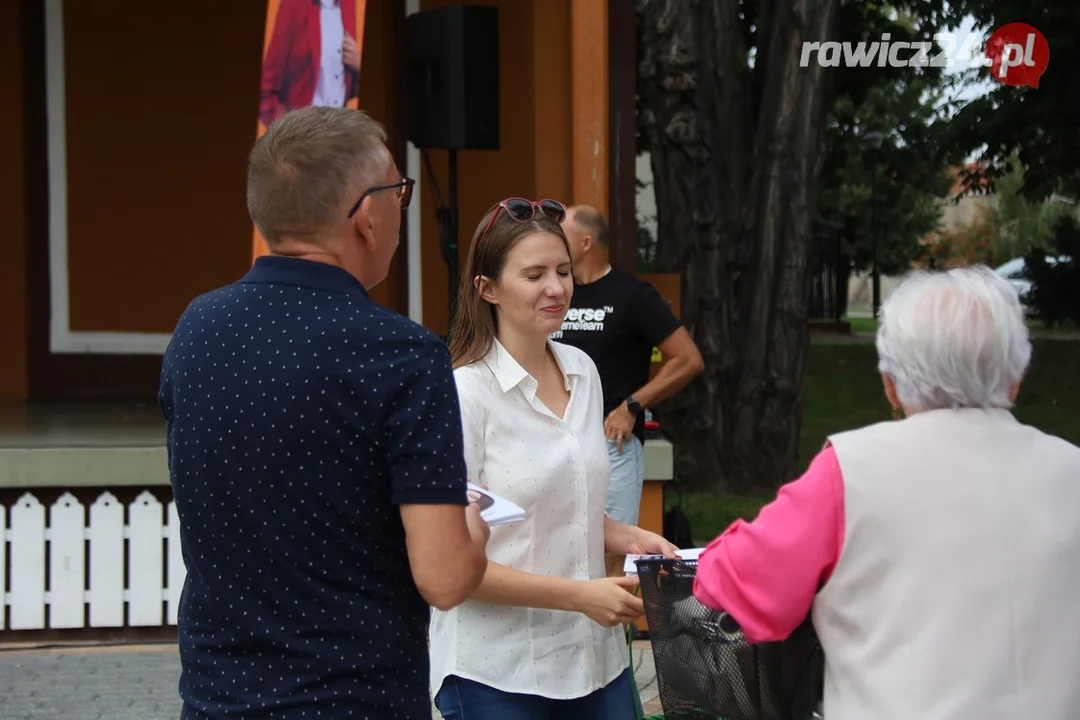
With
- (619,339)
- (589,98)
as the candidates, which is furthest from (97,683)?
(589,98)

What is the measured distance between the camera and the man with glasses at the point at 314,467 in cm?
196

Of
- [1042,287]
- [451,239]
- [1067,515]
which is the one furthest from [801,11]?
[1042,287]

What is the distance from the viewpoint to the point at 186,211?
1140 cm

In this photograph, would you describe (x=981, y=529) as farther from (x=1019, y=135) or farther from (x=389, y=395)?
(x=1019, y=135)

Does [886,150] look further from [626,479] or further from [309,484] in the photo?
[309,484]

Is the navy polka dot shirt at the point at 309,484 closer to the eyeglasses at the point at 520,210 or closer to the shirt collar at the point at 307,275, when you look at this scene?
the shirt collar at the point at 307,275

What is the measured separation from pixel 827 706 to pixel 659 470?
5150mm

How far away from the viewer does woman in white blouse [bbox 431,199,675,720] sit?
2.71 m

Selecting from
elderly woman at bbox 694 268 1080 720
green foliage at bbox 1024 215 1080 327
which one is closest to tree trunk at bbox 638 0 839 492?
elderly woman at bbox 694 268 1080 720

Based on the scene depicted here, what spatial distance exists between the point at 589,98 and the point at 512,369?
4.93 m

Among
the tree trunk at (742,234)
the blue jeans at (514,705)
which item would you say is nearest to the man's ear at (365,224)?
the blue jeans at (514,705)

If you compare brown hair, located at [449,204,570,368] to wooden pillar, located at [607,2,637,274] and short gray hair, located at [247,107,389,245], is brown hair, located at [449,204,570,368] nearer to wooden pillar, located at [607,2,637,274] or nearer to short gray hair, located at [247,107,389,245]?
short gray hair, located at [247,107,389,245]

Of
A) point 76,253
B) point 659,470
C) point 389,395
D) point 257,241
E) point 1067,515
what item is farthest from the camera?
point 76,253

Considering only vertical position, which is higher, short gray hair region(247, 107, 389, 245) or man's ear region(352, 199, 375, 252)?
short gray hair region(247, 107, 389, 245)
